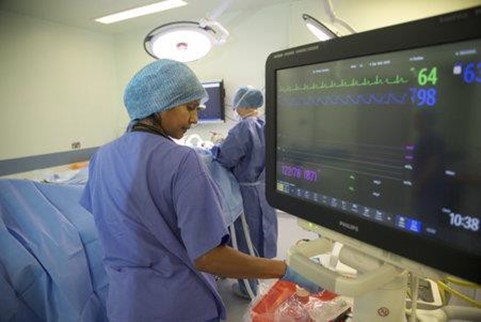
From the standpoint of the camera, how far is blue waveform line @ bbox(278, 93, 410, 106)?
47 cm

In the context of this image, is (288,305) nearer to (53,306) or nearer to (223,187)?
(53,306)

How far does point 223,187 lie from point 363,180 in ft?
5.53

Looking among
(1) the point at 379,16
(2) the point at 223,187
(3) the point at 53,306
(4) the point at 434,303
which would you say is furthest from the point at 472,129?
(1) the point at 379,16

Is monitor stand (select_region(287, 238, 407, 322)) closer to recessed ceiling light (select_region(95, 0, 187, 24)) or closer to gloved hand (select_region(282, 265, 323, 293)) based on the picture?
gloved hand (select_region(282, 265, 323, 293))

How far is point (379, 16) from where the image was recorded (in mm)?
2793

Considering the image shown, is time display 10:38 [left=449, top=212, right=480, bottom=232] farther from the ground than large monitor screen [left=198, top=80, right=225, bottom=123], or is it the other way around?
large monitor screen [left=198, top=80, right=225, bottom=123]

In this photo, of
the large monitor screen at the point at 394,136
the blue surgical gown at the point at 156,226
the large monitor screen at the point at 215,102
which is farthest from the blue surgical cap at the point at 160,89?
the large monitor screen at the point at 215,102

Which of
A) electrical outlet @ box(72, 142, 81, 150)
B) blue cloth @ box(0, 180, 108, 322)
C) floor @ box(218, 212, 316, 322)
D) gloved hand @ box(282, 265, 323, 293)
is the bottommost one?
floor @ box(218, 212, 316, 322)

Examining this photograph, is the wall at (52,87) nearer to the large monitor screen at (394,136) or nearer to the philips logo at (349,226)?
the large monitor screen at (394,136)

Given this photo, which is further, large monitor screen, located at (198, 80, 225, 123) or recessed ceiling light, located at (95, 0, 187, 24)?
large monitor screen, located at (198, 80, 225, 123)

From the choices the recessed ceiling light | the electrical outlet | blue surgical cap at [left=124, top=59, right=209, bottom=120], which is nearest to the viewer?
blue surgical cap at [left=124, top=59, right=209, bottom=120]

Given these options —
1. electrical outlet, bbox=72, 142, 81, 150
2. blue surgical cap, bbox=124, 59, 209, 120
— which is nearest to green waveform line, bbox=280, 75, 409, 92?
blue surgical cap, bbox=124, 59, 209, 120

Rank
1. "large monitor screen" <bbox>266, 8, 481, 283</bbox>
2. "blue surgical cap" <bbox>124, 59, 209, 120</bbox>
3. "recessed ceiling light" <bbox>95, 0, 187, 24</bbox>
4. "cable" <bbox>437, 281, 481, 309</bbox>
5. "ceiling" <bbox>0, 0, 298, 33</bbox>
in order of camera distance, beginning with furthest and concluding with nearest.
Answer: "recessed ceiling light" <bbox>95, 0, 187, 24</bbox>
"ceiling" <bbox>0, 0, 298, 33</bbox>
"blue surgical cap" <bbox>124, 59, 209, 120</bbox>
"cable" <bbox>437, 281, 481, 309</bbox>
"large monitor screen" <bbox>266, 8, 481, 283</bbox>

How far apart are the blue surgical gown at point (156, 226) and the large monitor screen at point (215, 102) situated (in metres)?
2.55
